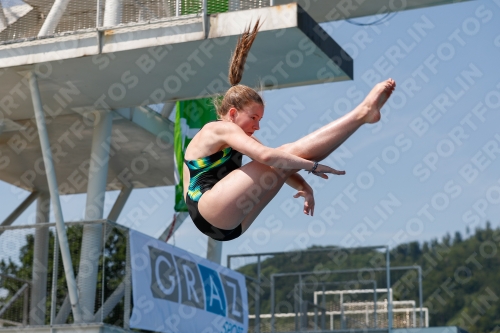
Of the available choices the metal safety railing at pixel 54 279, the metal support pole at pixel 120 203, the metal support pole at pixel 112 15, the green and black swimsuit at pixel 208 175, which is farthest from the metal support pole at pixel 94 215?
the green and black swimsuit at pixel 208 175

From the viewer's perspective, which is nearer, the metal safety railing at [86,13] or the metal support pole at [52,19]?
the metal safety railing at [86,13]

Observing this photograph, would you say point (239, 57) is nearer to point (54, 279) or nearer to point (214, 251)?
point (54, 279)

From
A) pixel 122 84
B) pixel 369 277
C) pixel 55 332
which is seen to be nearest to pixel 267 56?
pixel 122 84

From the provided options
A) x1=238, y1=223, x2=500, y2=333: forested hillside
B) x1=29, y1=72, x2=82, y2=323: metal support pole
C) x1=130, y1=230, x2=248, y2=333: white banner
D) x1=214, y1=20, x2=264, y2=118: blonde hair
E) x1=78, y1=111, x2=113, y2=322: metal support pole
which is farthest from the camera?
x1=238, y1=223, x2=500, y2=333: forested hillside

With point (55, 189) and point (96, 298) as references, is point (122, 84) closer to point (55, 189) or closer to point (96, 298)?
point (55, 189)

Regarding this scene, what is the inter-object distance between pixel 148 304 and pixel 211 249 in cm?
405

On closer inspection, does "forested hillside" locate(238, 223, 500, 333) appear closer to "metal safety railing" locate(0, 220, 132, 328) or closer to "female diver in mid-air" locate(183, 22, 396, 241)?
"metal safety railing" locate(0, 220, 132, 328)

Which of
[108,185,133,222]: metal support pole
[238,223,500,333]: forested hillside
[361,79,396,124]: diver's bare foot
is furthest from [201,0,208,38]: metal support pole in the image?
[238,223,500,333]: forested hillside

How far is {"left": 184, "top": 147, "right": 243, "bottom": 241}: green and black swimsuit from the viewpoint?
18.6 feet

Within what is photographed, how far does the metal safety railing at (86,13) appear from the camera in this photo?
11375mm

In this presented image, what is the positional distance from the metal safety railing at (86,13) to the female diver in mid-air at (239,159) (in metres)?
5.52

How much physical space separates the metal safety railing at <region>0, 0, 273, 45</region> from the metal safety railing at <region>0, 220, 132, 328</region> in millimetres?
2834

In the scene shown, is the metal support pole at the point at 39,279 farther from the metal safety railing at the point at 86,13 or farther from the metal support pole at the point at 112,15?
the metal support pole at the point at 112,15

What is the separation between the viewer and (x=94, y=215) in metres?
13.6
